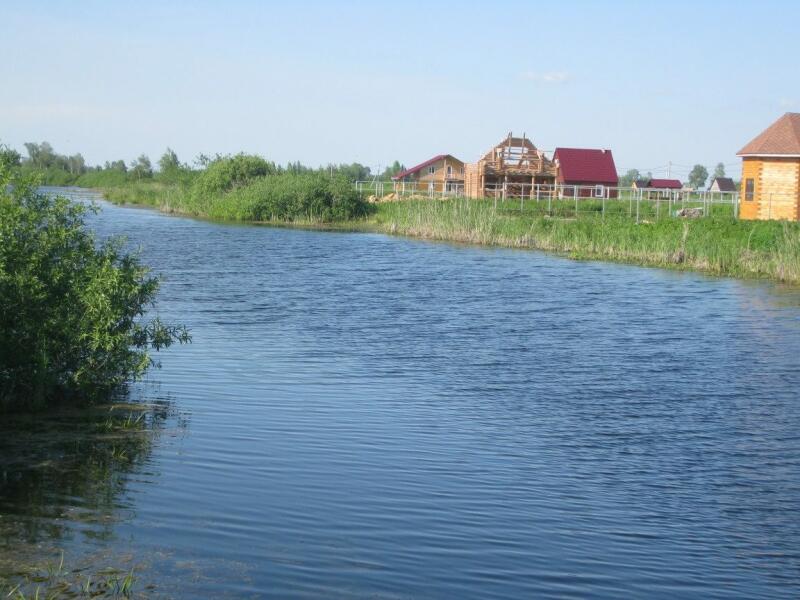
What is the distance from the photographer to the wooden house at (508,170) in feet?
237

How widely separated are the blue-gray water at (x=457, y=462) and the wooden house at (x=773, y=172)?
20405 mm

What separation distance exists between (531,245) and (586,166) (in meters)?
39.0

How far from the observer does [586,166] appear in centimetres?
8356

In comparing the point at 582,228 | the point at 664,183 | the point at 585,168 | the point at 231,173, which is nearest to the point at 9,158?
the point at 582,228

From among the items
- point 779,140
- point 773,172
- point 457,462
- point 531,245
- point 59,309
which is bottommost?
point 457,462

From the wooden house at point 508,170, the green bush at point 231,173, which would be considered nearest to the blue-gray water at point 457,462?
the wooden house at point 508,170

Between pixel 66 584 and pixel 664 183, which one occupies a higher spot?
pixel 664 183

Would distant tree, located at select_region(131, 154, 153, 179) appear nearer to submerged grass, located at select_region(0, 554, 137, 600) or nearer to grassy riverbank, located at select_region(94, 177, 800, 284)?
grassy riverbank, located at select_region(94, 177, 800, 284)

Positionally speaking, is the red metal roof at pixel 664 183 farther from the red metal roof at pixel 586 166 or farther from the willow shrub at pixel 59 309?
the willow shrub at pixel 59 309

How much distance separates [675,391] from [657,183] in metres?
90.3

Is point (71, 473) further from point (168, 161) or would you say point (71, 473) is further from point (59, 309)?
point (168, 161)

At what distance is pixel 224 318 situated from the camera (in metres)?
22.8

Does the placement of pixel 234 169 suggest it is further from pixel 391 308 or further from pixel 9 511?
pixel 9 511

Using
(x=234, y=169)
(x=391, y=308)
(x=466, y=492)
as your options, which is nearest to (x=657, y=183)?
(x=234, y=169)
